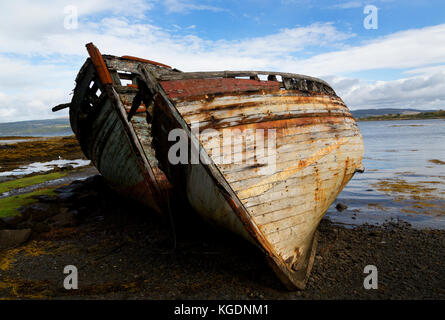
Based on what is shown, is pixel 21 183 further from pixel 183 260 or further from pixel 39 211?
pixel 183 260

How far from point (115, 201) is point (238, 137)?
21.2ft

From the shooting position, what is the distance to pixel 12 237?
624 cm

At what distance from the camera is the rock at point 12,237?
612 centimetres

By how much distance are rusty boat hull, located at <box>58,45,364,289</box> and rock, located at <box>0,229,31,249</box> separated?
10.2 feet

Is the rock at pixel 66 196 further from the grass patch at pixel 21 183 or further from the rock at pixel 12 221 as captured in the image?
the grass patch at pixel 21 183

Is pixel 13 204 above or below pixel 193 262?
above

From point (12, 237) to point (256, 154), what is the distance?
5680 millimetres

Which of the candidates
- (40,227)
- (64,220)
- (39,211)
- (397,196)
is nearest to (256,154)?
(40,227)

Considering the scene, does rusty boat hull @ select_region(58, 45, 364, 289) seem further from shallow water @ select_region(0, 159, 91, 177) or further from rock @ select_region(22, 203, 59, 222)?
shallow water @ select_region(0, 159, 91, 177)

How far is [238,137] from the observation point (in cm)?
406

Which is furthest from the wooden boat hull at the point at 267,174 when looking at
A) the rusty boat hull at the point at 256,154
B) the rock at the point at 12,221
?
the rock at the point at 12,221

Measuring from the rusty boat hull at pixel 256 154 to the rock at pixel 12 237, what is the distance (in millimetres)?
3114

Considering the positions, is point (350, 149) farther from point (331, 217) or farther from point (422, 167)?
point (422, 167)
